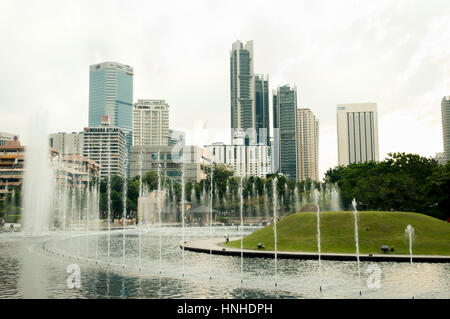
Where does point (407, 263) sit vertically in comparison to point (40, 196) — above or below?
below

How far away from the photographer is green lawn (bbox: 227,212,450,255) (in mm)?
31844

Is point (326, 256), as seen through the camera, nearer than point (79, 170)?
Yes

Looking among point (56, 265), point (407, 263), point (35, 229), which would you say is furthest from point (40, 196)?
point (407, 263)

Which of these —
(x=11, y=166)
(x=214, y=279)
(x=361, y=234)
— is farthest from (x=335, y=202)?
(x=11, y=166)

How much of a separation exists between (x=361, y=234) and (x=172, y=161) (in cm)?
14946

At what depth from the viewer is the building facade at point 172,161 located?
571ft

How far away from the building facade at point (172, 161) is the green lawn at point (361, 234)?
13545 centimetres

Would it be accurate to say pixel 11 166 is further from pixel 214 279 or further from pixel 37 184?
pixel 214 279

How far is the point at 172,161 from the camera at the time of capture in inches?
7072

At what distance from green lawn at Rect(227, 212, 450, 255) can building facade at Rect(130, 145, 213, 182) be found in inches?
5333

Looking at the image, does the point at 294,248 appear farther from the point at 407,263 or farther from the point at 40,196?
the point at 40,196

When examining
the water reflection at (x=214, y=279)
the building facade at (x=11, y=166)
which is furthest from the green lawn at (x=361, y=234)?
the building facade at (x=11, y=166)

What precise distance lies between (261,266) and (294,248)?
24.5 ft
